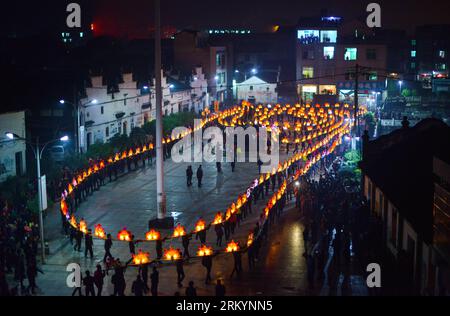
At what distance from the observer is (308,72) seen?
3221 inches

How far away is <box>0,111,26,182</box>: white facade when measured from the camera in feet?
122

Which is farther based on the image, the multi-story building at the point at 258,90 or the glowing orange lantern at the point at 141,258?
the multi-story building at the point at 258,90

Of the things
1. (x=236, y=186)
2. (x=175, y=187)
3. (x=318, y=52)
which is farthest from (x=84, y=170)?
(x=318, y=52)

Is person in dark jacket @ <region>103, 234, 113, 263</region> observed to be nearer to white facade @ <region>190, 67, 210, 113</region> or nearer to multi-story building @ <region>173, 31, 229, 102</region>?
white facade @ <region>190, 67, 210, 113</region>

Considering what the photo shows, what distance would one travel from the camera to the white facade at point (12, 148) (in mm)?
37062

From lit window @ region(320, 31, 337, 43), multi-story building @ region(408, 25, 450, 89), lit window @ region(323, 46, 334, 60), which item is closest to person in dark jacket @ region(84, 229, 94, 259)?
lit window @ region(323, 46, 334, 60)

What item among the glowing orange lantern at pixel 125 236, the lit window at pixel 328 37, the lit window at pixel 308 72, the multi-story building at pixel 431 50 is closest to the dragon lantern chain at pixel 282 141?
the glowing orange lantern at pixel 125 236

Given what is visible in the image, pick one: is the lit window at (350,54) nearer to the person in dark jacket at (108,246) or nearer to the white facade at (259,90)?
the white facade at (259,90)

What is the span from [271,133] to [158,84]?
23.2 metres

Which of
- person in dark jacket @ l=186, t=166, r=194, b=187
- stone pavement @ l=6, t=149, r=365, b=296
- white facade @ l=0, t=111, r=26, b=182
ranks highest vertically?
white facade @ l=0, t=111, r=26, b=182

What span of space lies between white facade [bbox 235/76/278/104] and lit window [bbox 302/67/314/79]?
4.07 metres

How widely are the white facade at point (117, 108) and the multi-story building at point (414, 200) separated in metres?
21.3
